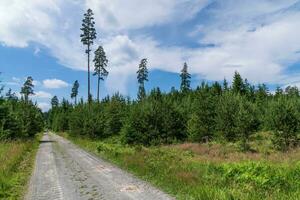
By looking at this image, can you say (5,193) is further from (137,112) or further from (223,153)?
(137,112)

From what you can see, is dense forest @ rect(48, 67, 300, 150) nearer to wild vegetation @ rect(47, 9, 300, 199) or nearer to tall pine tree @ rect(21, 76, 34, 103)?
wild vegetation @ rect(47, 9, 300, 199)

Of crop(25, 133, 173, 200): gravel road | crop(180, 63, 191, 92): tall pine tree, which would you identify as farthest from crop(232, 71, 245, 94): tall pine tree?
crop(25, 133, 173, 200): gravel road

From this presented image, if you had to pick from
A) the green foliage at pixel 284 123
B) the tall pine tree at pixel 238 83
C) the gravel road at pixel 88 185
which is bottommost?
the gravel road at pixel 88 185

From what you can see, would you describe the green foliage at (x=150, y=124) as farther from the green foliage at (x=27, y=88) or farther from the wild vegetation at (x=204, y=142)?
the green foliage at (x=27, y=88)

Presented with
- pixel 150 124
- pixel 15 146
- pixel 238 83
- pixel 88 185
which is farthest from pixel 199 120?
pixel 238 83

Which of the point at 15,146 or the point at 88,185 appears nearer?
the point at 88,185

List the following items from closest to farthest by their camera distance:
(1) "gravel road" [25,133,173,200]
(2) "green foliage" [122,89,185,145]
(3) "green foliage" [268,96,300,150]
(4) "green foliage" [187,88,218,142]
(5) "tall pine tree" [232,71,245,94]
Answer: (1) "gravel road" [25,133,173,200] → (3) "green foliage" [268,96,300,150] → (2) "green foliage" [122,89,185,145] → (4) "green foliage" [187,88,218,142] → (5) "tall pine tree" [232,71,245,94]

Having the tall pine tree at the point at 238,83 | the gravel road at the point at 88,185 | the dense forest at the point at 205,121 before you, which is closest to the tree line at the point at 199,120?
the dense forest at the point at 205,121

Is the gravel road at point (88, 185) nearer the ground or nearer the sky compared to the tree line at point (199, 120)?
nearer the ground

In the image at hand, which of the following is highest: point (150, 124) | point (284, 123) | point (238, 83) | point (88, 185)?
point (238, 83)

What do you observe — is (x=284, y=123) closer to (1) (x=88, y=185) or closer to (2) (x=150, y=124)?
(2) (x=150, y=124)

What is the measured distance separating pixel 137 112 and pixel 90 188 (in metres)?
27.9

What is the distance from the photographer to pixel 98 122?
178ft

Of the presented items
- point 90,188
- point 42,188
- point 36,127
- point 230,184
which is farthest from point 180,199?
point 36,127
